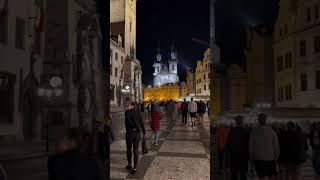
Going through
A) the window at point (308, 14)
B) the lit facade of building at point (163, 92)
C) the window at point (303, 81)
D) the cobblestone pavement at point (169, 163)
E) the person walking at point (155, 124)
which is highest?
the lit facade of building at point (163, 92)

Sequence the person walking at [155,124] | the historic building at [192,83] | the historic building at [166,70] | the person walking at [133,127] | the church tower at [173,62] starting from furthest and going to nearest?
1. the church tower at [173,62]
2. the historic building at [166,70]
3. the person walking at [155,124]
4. the person walking at [133,127]
5. the historic building at [192,83]

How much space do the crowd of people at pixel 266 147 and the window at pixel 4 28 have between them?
171 centimetres

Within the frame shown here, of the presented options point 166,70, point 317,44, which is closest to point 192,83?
point 317,44

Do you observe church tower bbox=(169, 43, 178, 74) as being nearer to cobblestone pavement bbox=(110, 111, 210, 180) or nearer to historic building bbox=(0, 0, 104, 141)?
cobblestone pavement bbox=(110, 111, 210, 180)

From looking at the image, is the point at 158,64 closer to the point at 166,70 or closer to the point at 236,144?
the point at 166,70

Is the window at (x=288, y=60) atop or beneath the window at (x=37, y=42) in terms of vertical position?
beneath

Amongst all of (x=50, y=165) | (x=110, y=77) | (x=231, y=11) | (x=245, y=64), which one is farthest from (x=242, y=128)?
(x=50, y=165)

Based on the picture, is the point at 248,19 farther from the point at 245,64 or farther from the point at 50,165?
the point at 50,165

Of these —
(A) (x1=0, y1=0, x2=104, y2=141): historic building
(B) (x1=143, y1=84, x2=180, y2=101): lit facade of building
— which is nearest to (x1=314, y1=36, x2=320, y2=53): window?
(A) (x1=0, y1=0, x2=104, y2=141): historic building

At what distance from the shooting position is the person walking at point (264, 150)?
324 centimetres

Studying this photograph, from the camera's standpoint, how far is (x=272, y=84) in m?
2.82

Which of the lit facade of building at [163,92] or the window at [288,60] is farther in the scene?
the lit facade of building at [163,92]

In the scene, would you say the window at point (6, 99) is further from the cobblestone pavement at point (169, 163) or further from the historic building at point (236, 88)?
the cobblestone pavement at point (169, 163)

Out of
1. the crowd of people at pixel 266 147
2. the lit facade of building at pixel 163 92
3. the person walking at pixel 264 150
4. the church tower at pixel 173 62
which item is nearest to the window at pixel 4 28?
the crowd of people at pixel 266 147
